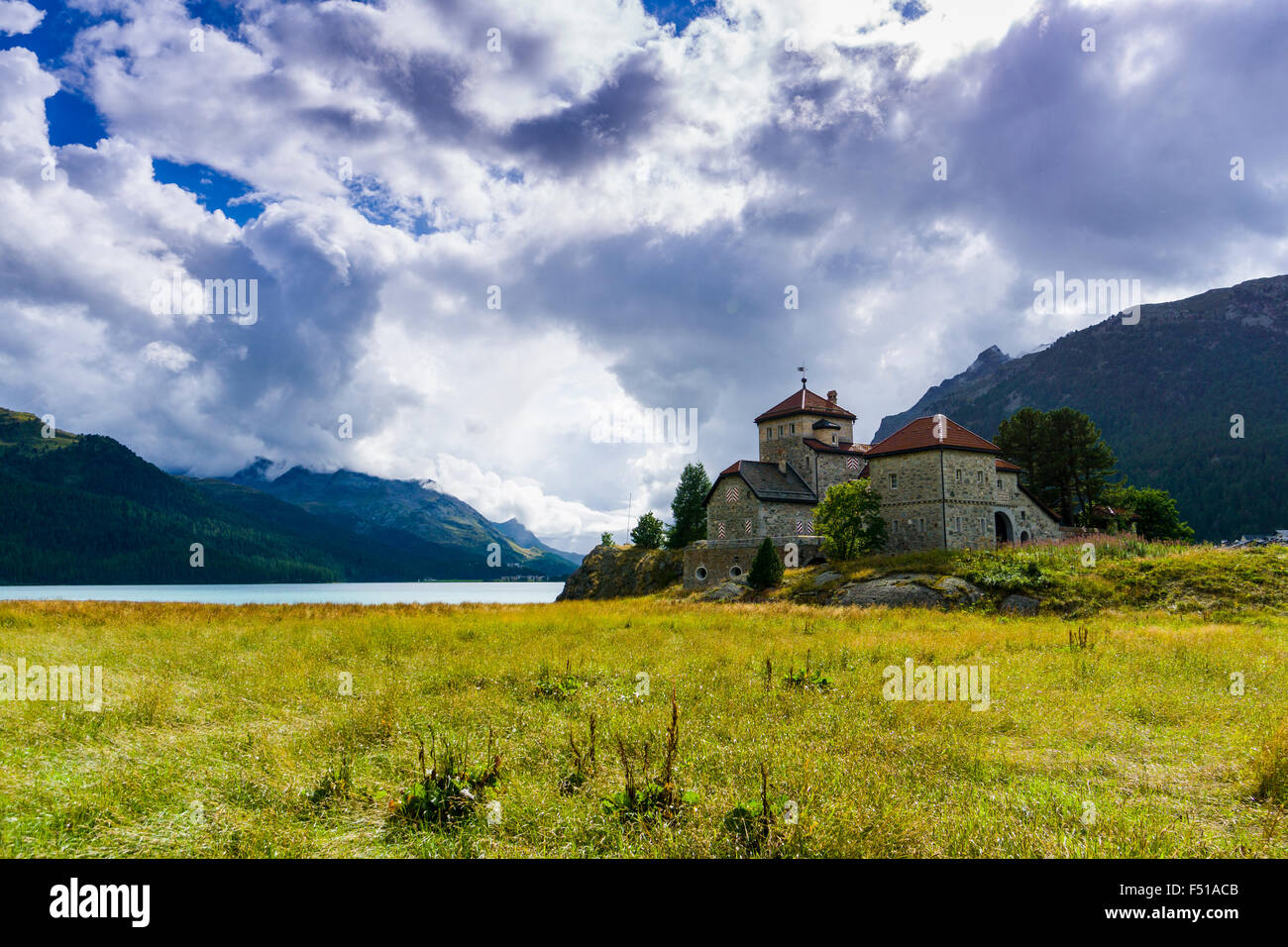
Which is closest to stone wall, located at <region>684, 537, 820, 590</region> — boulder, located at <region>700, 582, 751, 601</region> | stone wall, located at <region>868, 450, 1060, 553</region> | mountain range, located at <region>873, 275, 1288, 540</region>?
boulder, located at <region>700, 582, 751, 601</region>

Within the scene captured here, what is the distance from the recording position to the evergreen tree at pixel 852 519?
45.5m

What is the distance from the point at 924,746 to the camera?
7984 millimetres

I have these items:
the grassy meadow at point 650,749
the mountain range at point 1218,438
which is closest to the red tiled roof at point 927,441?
the grassy meadow at point 650,749

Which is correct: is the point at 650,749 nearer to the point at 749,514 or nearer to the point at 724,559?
the point at 724,559

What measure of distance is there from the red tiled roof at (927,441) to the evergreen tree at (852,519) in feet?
11.2

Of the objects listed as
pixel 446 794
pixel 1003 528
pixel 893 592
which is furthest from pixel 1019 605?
pixel 446 794

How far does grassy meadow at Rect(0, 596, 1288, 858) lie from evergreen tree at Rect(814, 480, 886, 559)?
28500 mm

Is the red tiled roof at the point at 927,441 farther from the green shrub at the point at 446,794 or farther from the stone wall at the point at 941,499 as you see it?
the green shrub at the point at 446,794

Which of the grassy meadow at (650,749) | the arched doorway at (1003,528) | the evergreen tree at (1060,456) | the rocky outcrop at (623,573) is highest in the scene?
the evergreen tree at (1060,456)

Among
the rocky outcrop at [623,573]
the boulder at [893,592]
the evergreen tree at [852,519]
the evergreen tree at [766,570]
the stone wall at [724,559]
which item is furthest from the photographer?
the rocky outcrop at [623,573]

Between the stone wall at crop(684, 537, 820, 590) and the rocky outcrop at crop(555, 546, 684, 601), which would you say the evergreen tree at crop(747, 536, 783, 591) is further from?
the rocky outcrop at crop(555, 546, 684, 601)

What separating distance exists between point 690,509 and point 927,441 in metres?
26.2

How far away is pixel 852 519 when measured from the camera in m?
45.6
